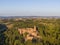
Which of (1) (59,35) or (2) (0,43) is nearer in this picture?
(1) (59,35)

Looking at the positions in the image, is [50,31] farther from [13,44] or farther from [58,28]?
[13,44]

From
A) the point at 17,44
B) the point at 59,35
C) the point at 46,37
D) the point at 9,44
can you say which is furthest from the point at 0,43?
the point at 59,35

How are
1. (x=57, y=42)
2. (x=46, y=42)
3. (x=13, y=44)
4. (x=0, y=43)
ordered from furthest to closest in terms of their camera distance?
1. (x=0, y=43)
2. (x=13, y=44)
3. (x=46, y=42)
4. (x=57, y=42)

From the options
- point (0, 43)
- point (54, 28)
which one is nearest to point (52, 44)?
point (54, 28)

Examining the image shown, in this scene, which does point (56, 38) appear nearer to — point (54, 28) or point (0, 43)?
point (54, 28)

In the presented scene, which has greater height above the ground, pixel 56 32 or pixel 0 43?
pixel 56 32

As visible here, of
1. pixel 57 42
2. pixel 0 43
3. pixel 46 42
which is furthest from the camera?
pixel 0 43

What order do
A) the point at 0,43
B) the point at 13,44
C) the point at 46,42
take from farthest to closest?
the point at 0,43 < the point at 13,44 < the point at 46,42

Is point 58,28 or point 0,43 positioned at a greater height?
point 58,28

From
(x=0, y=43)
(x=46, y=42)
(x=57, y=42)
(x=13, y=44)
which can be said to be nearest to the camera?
(x=57, y=42)

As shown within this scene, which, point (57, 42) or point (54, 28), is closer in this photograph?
point (57, 42)
